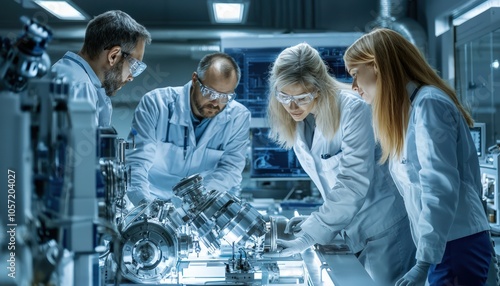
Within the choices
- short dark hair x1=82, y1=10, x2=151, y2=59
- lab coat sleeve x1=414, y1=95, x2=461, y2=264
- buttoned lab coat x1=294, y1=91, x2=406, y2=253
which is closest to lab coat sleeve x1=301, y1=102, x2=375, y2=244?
buttoned lab coat x1=294, y1=91, x2=406, y2=253

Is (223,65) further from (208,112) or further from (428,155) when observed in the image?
(428,155)

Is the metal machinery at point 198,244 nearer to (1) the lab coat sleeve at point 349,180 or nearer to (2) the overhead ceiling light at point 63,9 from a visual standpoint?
(1) the lab coat sleeve at point 349,180

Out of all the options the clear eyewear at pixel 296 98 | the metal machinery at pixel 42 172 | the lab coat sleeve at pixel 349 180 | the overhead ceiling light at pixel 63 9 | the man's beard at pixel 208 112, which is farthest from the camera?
the overhead ceiling light at pixel 63 9

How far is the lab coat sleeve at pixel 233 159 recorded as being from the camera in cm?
256

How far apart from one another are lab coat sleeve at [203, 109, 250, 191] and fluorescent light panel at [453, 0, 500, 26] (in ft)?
6.19

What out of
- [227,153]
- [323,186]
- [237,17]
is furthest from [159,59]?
[323,186]

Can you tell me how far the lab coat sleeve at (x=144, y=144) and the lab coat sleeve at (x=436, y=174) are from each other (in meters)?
1.16

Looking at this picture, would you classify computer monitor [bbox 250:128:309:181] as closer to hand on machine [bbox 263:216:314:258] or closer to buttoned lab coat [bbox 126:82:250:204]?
buttoned lab coat [bbox 126:82:250:204]

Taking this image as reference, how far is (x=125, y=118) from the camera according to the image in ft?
15.0

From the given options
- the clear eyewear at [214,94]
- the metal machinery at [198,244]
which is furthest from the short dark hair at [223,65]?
the metal machinery at [198,244]

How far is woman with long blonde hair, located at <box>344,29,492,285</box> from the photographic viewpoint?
1441 mm

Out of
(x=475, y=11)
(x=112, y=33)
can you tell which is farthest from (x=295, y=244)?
(x=475, y=11)

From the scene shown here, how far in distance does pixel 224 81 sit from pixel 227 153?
52 cm

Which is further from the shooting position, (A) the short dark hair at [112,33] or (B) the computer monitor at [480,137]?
(B) the computer monitor at [480,137]
